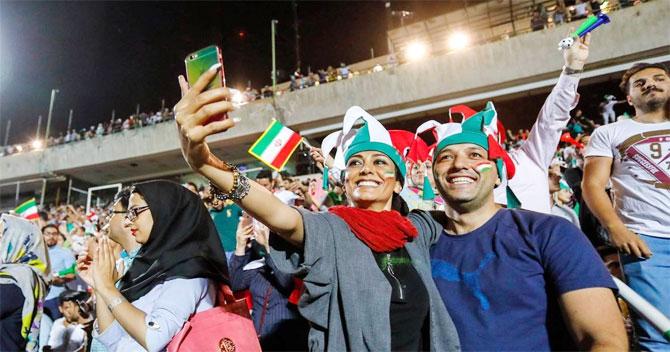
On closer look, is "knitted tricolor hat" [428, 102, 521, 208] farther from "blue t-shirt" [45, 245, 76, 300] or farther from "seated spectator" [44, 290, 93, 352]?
"blue t-shirt" [45, 245, 76, 300]

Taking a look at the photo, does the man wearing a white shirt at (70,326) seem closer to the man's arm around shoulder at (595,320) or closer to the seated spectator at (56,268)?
the seated spectator at (56,268)

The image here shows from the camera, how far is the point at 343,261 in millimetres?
1556

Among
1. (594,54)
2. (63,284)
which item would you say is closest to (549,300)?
(63,284)

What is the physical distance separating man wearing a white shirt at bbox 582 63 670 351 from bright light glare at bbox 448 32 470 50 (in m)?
16.7

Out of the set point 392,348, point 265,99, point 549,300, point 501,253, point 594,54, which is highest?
point 265,99

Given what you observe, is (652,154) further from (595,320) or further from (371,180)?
(371,180)

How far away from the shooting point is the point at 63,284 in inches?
235

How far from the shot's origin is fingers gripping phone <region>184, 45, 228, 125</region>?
4.20ft

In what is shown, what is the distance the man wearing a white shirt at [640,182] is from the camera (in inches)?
88.6

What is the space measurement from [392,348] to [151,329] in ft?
3.37

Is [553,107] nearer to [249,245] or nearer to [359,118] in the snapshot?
[359,118]

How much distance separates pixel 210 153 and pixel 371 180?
0.79 metres

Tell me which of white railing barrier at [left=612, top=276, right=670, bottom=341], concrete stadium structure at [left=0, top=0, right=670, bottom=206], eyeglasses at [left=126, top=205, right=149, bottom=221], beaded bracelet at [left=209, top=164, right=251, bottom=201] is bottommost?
white railing barrier at [left=612, top=276, right=670, bottom=341]

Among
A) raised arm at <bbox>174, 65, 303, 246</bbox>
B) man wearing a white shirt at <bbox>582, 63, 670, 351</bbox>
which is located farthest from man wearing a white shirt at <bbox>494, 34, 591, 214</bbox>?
raised arm at <bbox>174, 65, 303, 246</bbox>
